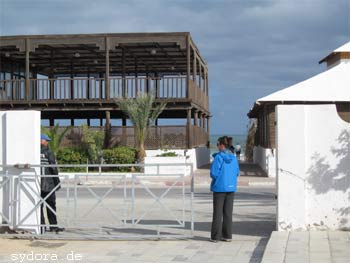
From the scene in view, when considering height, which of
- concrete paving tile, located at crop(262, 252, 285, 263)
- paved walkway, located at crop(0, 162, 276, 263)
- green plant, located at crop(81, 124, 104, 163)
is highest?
green plant, located at crop(81, 124, 104, 163)

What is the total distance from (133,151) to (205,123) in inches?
642

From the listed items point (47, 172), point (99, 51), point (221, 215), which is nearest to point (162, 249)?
point (221, 215)

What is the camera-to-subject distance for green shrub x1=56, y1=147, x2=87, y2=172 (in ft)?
95.7

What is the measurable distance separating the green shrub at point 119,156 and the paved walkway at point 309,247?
61.5ft

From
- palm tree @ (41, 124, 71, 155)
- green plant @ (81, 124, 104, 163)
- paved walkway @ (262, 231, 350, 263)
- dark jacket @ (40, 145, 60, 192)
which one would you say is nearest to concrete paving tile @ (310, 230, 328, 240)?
paved walkway @ (262, 231, 350, 263)

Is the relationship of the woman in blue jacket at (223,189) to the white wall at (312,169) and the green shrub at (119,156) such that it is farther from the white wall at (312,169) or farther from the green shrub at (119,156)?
the green shrub at (119,156)

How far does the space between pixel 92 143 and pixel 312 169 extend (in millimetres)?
20000

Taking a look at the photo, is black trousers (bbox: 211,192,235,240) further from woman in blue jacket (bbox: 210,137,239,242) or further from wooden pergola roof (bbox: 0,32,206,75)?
wooden pergola roof (bbox: 0,32,206,75)

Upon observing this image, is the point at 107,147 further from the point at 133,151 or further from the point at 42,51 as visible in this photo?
the point at 42,51

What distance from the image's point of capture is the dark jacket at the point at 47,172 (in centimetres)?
1075

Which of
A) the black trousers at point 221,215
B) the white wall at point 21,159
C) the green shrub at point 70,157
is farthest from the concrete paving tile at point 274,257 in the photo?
the green shrub at point 70,157

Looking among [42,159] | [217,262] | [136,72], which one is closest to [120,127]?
[136,72]

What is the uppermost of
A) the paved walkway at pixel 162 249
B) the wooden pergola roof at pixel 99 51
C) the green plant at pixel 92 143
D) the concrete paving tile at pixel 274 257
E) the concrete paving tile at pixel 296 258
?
the wooden pergola roof at pixel 99 51

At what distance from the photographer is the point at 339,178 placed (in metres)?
10.4
